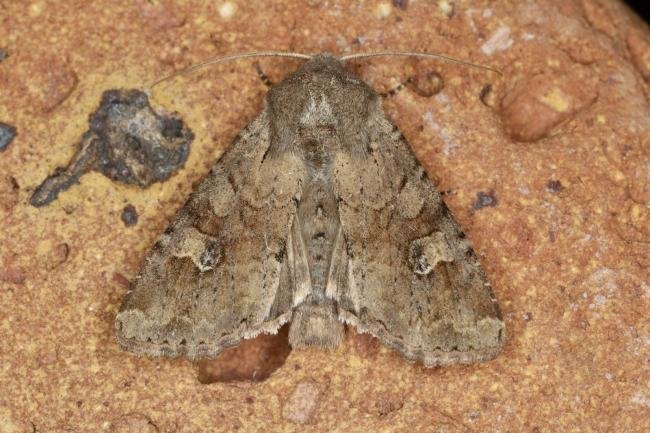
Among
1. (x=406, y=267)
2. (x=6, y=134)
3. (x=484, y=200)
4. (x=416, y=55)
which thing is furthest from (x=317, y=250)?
(x=6, y=134)

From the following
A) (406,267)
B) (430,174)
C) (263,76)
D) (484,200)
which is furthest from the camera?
(263,76)

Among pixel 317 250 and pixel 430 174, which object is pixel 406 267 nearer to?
pixel 317 250

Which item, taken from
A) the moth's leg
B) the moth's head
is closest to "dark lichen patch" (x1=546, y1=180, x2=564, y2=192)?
the moth's head

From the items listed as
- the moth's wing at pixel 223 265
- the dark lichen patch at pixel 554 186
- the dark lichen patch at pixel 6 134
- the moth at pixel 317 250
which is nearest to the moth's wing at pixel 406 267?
the moth at pixel 317 250

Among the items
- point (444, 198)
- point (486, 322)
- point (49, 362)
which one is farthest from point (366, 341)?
point (49, 362)

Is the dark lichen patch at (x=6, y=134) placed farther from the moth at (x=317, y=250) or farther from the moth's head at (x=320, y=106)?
the moth's head at (x=320, y=106)
